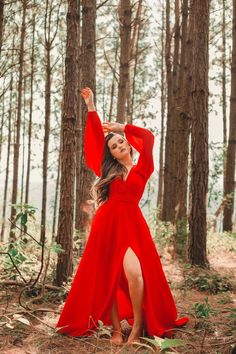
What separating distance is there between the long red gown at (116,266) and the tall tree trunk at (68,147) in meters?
1.23

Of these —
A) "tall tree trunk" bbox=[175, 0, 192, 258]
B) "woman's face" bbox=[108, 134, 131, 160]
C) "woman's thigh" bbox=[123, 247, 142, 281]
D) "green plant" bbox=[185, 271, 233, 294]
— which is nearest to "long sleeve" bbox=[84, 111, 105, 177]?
"woman's face" bbox=[108, 134, 131, 160]

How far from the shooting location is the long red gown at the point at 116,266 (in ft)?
12.2

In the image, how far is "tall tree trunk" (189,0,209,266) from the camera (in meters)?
6.49

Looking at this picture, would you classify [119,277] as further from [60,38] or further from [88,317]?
[60,38]

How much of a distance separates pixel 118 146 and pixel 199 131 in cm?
293

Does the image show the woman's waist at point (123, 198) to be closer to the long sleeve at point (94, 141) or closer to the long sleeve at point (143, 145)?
the long sleeve at point (143, 145)

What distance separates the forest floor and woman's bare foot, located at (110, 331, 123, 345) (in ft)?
0.15

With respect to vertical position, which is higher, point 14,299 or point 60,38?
point 60,38

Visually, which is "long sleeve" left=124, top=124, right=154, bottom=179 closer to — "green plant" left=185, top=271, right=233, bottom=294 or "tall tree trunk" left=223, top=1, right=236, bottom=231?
"green plant" left=185, top=271, right=233, bottom=294

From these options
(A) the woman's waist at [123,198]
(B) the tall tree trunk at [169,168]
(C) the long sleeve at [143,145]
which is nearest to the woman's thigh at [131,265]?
(A) the woman's waist at [123,198]

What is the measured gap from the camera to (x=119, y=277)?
147 inches

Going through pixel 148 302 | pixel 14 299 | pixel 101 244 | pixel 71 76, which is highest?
pixel 71 76

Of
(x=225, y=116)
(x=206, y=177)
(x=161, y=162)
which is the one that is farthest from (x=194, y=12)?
(x=161, y=162)

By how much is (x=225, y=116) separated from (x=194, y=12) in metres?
11.4
